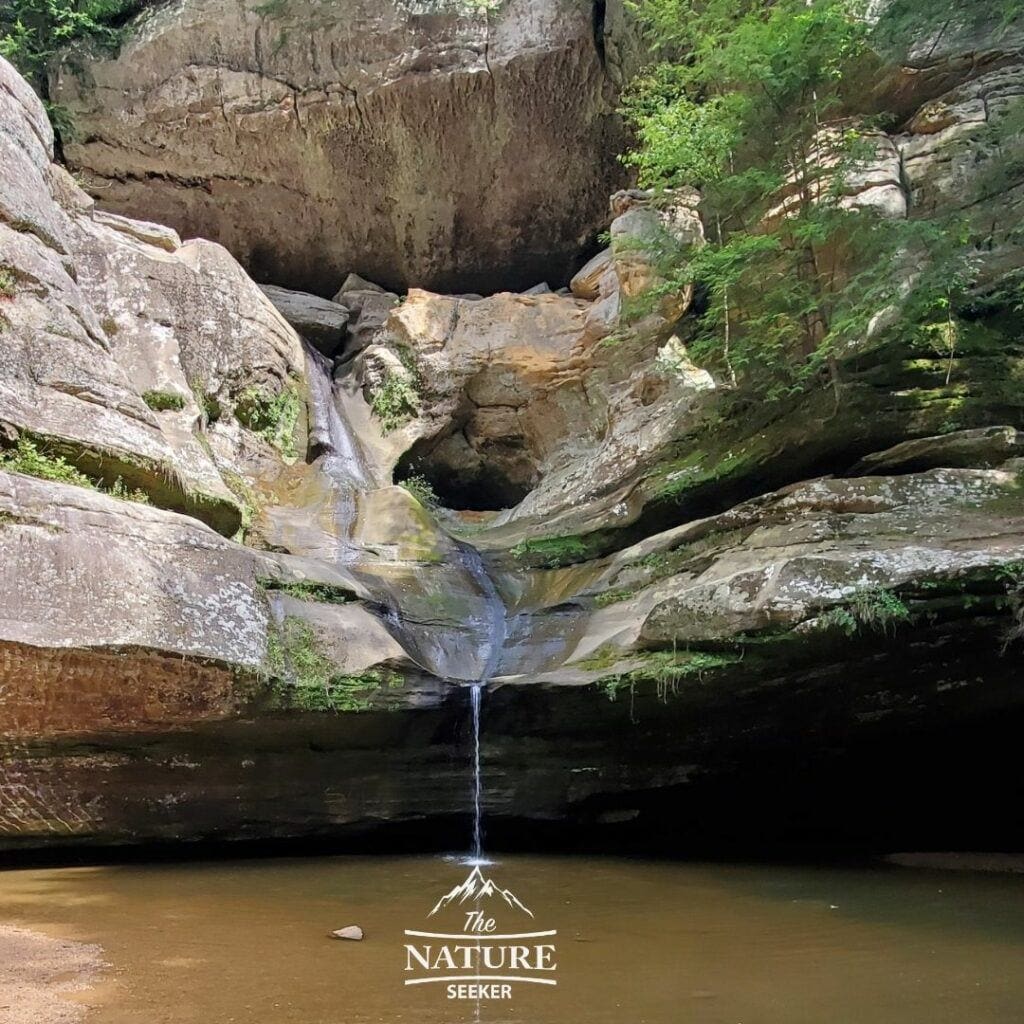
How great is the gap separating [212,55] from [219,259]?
4.89 m

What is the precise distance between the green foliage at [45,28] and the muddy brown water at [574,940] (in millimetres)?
15132

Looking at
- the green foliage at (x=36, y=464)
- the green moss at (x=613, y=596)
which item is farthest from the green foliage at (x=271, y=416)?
the green moss at (x=613, y=596)

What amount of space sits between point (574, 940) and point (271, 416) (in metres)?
9.84

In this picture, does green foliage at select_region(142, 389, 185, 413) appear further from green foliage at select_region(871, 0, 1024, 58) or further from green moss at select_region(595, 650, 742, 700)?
green foliage at select_region(871, 0, 1024, 58)

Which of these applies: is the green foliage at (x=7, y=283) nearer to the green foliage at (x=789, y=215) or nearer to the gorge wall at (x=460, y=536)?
the gorge wall at (x=460, y=536)

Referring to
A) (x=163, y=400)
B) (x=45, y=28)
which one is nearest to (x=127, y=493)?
(x=163, y=400)

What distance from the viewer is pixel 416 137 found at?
48.3 feet

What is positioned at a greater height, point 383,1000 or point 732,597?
point 732,597

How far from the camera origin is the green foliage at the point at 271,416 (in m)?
11.8

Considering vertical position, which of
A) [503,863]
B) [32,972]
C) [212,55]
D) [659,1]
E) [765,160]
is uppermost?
[212,55]

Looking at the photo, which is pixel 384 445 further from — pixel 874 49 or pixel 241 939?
pixel 241 939

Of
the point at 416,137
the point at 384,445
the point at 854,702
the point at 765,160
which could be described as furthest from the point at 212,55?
the point at 854,702

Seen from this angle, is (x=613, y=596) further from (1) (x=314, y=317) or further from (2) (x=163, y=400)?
(1) (x=314, y=317)

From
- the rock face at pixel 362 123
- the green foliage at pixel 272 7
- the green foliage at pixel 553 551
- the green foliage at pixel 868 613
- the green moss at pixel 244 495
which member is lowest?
the green foliage at pixel 868 613
